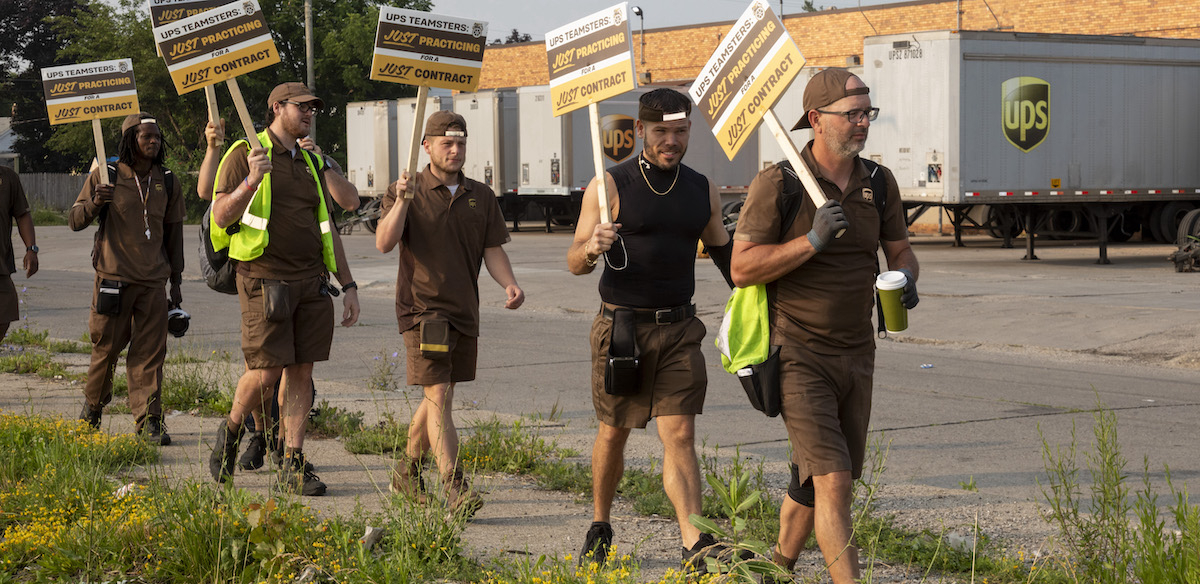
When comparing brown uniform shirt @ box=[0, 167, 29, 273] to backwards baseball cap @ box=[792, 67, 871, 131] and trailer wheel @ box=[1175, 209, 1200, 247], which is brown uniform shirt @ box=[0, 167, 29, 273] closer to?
backwards baseball cap @ box=[792, 67, 871, 131]

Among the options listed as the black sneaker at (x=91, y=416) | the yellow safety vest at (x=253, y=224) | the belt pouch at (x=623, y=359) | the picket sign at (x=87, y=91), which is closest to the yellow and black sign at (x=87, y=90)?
the picket sign at (x=87, y=91)

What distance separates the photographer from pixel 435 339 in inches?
230

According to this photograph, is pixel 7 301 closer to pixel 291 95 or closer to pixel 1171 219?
pixel 291 95

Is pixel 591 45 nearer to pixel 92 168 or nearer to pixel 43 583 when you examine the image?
pixel 43 583

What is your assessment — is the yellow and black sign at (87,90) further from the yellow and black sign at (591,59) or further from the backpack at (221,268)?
the yellow and black sign at (591,59)

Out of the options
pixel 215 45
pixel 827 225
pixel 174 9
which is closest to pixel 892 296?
pixel 827 225

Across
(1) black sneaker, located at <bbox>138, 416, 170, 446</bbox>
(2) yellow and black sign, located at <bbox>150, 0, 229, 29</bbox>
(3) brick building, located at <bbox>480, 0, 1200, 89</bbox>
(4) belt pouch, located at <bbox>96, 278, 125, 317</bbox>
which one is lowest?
→ (1) black sneaker, located at <bbox>138, 416, 170, 446</bbox>

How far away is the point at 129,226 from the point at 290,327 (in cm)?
203

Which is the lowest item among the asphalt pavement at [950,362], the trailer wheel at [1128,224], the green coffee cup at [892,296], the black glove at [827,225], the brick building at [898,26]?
the asphalt pavement at [950,362]

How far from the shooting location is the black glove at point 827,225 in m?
4.23

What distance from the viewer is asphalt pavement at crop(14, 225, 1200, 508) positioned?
7742 mm

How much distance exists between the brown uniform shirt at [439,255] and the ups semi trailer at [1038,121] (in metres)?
16.5

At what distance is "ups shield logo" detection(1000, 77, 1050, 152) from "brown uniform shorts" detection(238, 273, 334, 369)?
17.4 m

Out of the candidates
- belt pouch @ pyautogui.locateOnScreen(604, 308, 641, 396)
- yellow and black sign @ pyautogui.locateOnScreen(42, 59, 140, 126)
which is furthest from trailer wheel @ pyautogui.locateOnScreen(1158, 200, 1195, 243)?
belt pouch @ pyautogui.locateOnScreen(604, 308, 641, 396)
